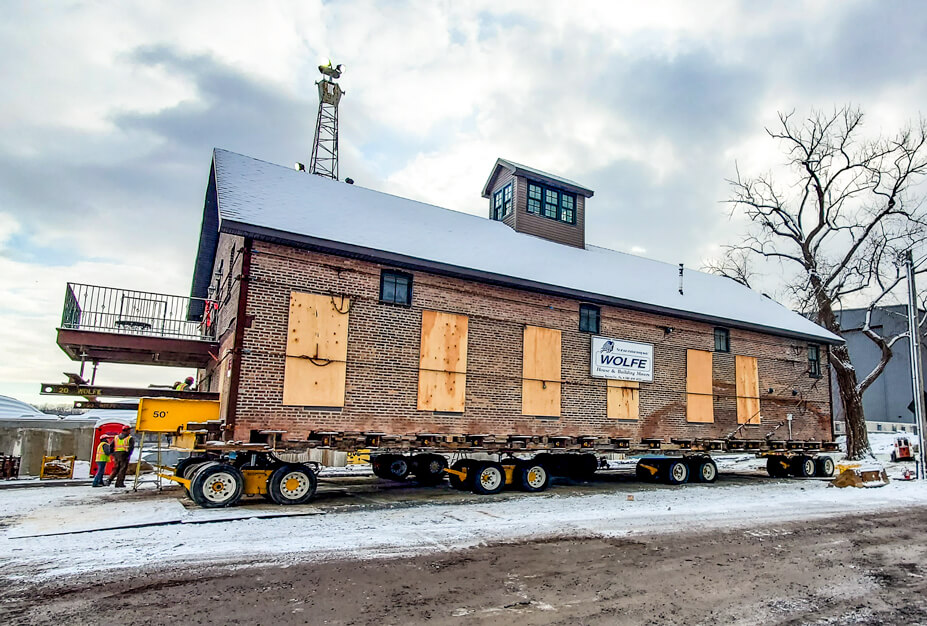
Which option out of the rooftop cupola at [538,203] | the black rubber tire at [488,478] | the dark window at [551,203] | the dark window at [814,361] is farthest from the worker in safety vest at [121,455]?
the dark window at [814,361]

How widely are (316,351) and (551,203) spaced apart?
12034 mm

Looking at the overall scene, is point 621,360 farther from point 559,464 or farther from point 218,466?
point 218,466

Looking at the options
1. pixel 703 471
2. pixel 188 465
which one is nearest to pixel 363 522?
pixel 188 465

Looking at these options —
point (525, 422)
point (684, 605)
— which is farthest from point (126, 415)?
point (684, 605)

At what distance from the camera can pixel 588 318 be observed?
17.5 meters

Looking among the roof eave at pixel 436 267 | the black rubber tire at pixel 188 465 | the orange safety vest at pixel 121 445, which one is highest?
the roof eave at pixel 436 267

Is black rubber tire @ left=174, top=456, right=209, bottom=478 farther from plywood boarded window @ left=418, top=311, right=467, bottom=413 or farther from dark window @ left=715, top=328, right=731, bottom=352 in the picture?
dark window @ left=715, top=328, right=731, bottom=352

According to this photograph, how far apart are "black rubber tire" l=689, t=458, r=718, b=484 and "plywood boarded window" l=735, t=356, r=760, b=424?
242 cm

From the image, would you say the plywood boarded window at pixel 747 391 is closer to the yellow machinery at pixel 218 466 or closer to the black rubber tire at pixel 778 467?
the black rubber tire at pixel 778 467

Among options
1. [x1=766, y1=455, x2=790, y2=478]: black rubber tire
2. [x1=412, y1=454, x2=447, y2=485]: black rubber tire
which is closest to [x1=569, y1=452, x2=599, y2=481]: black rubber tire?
[x1=412, y1=454, x2=447, y2=485]: black rubber tire

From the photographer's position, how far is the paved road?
18.2 feet

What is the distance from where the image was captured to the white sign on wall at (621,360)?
56.9 ft

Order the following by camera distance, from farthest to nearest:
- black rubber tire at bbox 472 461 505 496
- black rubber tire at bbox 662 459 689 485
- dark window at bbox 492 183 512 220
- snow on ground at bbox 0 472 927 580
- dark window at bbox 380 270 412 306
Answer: dark window at bbox 492 183 512 220
black rubber tire at bbox 662 459 689 485
black rubber tire at bbox 472 461 505 496
dark window at bbox 380 270 412 306
snow on ground at bbox 0 472 927 580

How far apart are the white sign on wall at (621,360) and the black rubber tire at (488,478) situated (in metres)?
4.27
